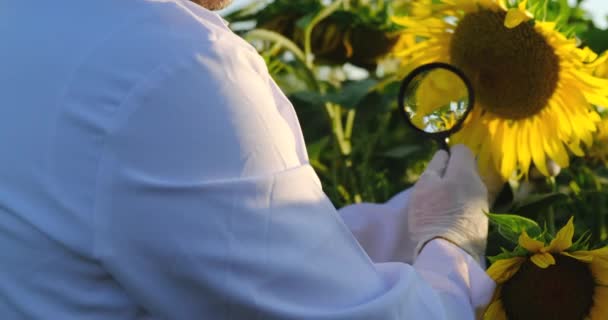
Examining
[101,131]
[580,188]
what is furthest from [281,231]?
[580,188]

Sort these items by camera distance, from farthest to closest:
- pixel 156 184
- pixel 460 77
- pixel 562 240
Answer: pixel 460 77, pixel 562 240, pixel 156 184

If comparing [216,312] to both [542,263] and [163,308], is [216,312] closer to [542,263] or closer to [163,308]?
[163,308]

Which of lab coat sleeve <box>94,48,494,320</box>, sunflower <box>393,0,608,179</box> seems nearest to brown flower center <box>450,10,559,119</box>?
sunflower <box>393,0,608,179</box>

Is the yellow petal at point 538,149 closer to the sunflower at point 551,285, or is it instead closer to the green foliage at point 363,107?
the green foliage at point 363,107

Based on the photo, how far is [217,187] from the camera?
2.43ft

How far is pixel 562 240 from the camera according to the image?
1.08m

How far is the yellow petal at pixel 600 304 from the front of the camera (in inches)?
43.9

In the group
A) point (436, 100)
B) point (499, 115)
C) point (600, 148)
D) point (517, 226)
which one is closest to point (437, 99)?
point (436, 100)

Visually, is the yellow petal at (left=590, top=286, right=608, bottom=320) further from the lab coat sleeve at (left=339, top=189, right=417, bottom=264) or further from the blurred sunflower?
the blurred sunflower

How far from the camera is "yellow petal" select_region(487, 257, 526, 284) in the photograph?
109 cm

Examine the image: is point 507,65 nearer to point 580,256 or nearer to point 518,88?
point 518,88

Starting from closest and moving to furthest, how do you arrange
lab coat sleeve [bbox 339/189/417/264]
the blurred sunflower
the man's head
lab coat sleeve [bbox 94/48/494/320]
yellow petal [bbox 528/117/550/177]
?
lab coat sleeve [bbox 94/48/494/320], the man's head, lab coat sleeve [bbox 339/189/417/264], yellow petal [bbox 528/117/550/177], the blurred sunflower

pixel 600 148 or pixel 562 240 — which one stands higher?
pixel 562 240

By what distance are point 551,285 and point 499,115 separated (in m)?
0.33
